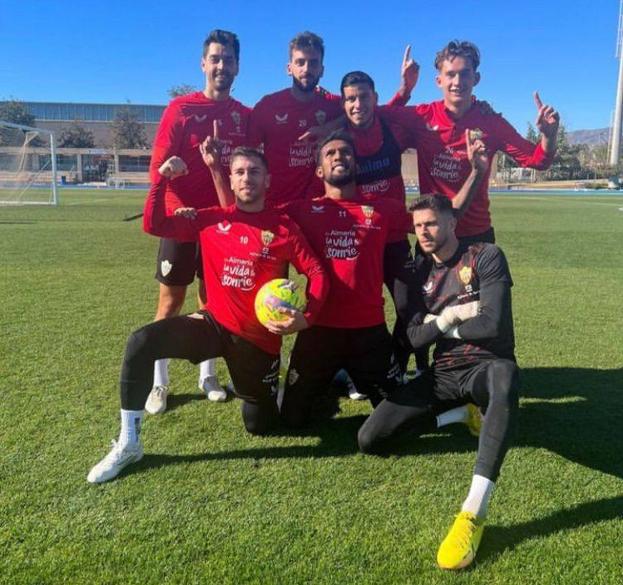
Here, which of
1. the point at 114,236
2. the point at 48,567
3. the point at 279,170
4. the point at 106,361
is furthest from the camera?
the point at 114,236

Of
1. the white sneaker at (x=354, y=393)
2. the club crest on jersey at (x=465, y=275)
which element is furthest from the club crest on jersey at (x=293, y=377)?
the club crest on jersey at (x=465, y=275)

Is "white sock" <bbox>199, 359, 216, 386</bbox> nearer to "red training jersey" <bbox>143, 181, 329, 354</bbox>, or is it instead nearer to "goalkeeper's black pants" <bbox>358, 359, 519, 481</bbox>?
"red training jersey" <bbox>143, 181, 329, 354</bbox>

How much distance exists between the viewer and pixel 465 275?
355cm

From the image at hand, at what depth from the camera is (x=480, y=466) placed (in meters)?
2.95

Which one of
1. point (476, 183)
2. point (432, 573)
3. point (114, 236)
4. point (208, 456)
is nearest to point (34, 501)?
point (208, 456)

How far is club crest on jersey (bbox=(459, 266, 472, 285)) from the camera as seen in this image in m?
3.54

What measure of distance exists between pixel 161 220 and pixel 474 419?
2.55m

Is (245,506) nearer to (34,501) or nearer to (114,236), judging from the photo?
(34,501)

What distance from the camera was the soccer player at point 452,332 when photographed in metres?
3.34

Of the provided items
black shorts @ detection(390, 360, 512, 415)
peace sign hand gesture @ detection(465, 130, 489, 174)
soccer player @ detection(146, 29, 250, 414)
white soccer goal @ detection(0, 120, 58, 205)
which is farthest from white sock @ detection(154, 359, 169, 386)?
white soccer goal @ detection(0, 120, 58, 205)

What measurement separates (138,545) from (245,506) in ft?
1.92

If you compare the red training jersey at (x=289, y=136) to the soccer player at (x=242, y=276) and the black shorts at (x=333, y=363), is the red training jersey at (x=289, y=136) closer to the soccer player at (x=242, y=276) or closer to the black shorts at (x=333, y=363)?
the soccer player at (x=242, y=276)

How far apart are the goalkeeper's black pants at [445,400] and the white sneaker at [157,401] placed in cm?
159

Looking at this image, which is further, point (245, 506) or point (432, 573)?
point (245, 506)
